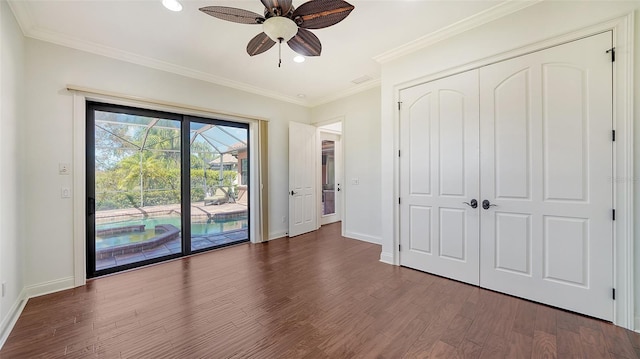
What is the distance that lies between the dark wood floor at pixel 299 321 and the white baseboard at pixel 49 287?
11 centimetres

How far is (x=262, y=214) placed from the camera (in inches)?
187

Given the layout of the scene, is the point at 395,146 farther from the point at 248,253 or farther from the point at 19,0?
the point at 19,0

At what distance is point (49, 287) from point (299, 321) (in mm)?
2935

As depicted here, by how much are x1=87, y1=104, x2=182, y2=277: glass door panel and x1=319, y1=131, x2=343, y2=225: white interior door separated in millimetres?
3688

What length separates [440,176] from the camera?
3064 mm

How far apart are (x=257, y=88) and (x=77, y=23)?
247 centimetres

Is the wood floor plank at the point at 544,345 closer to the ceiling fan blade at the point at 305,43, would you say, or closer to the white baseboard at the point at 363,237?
the white baseboard at the point at 363,237

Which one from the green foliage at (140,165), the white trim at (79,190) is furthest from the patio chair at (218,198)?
the white trim at (79,190)

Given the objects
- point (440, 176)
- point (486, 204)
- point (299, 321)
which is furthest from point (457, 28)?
point (299, 321)

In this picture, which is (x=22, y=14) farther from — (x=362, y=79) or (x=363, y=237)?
(x=363, y=237)

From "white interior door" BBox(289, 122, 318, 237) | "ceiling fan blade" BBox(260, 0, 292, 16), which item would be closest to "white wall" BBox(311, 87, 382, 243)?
"white interior door" BBox(289, 122, 318, 237)

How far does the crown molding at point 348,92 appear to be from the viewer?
4.46 meters

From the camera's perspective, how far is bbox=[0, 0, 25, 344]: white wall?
2.06m

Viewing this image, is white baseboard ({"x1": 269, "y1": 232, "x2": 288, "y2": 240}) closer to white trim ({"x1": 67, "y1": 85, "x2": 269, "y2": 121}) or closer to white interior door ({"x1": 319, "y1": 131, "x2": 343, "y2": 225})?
white interior door ({"x1": 319, "y1": 131, "x2": 343, "y2": 225})
